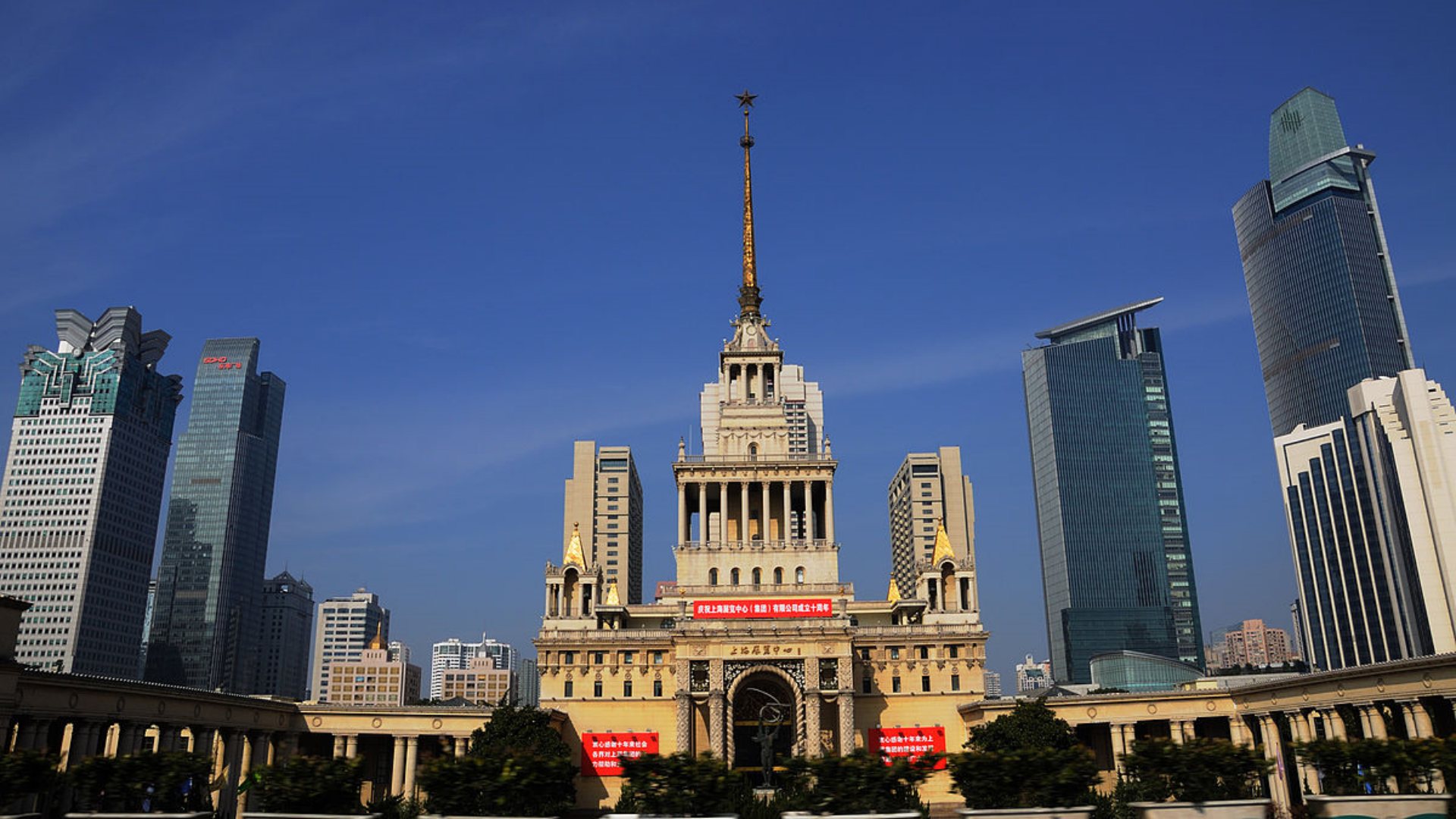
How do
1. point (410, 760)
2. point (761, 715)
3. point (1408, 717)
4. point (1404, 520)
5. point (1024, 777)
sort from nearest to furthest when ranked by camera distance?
1. point (1024, 777)
2. point (1408, 717)
3. point (410, 760)
4. point (761, 715)
5. point (1404, 520)

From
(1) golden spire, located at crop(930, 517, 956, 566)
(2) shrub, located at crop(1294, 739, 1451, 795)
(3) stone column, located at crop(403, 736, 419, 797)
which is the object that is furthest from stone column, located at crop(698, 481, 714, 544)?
(2) shrub, located at crop(1294, 739, 1451, 795)

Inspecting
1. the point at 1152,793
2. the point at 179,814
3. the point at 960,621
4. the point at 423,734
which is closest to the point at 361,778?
the point at 179,814

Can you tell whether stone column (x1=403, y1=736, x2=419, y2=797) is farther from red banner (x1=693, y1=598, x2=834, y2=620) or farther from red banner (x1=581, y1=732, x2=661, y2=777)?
red banner (x1=693, y1=598, x2=834, y2=620)

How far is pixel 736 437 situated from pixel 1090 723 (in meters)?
46.5

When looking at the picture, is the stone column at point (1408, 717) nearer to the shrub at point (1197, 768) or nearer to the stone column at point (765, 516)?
the shrub at point (1197, 768)

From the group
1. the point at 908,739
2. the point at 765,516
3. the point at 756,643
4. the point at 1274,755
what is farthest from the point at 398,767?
the point at 1274,755

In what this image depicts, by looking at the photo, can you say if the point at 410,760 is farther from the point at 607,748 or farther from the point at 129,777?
the point at 129,777

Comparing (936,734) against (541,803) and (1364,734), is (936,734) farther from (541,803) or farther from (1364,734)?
(541,803)

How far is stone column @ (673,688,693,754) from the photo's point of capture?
87.6m

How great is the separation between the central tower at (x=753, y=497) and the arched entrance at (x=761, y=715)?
12863 millimetres

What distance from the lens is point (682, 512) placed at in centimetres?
Result: 11100

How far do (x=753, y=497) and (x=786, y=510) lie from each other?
476cm

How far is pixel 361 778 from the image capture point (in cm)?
3186

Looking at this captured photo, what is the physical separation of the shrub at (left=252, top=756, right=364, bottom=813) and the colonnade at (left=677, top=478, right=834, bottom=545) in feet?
255
